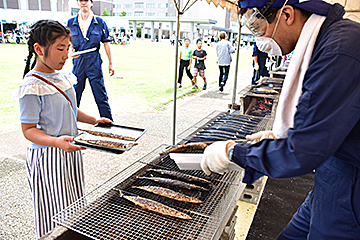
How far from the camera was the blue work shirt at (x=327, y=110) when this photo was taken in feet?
3.65

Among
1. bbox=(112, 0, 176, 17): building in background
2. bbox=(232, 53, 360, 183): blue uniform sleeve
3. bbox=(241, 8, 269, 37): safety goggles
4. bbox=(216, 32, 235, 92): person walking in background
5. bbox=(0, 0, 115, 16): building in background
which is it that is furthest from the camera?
bbox=(112, 0, 176, 17): building in background

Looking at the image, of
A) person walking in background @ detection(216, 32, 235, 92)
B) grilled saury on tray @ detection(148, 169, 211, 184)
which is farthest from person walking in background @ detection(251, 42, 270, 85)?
grilled saury on tray @ detection(148, 169, 211, 184)

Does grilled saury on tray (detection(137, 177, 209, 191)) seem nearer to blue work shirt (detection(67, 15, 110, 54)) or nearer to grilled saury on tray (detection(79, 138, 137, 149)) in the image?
grilled saury on tray (detection(79, 138, 137, 149))

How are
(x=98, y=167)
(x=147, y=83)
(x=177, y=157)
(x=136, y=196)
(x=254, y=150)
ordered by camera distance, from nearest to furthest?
(x=254, y=150) < (x=177, y=157) < (x=136, y=196) < (x=98, y=167) < (x=147, y=83)

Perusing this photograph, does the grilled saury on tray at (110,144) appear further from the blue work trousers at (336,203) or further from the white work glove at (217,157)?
the blue work trousers at (336,203)

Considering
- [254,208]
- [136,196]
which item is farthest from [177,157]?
[254,208]

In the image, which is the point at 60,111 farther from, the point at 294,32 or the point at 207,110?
the point at 207,110

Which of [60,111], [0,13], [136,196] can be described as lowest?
[136,196]

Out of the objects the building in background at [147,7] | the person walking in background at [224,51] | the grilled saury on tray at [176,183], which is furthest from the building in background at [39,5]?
the grilled saury on tray at [176,183]

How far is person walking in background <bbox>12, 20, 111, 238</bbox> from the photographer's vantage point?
206 cm

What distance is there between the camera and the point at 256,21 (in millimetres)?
1639

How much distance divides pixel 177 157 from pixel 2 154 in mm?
4450

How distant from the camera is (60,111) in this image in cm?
223

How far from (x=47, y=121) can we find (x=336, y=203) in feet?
7.13
